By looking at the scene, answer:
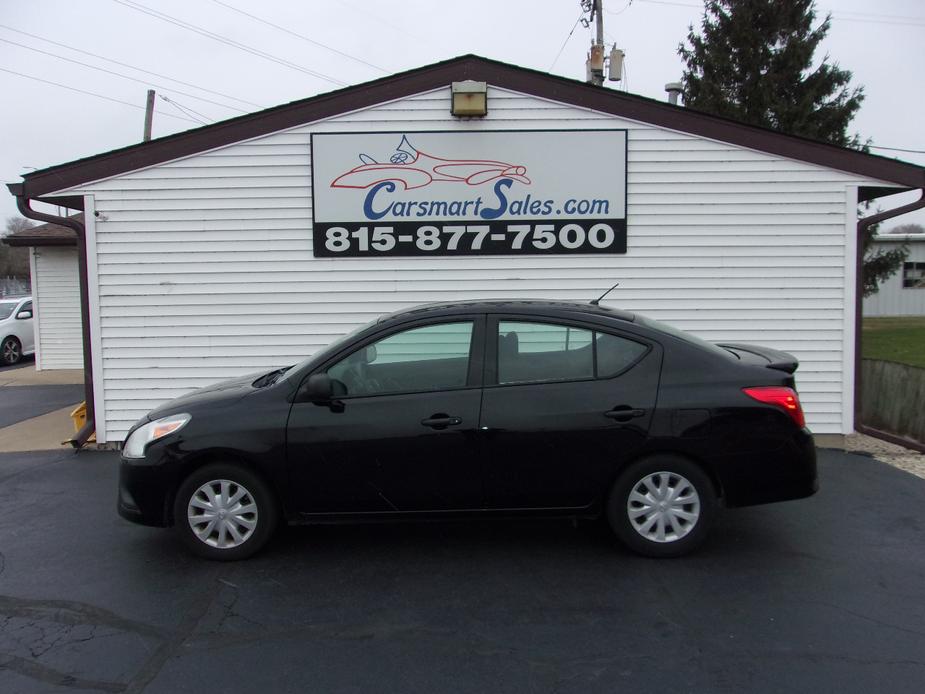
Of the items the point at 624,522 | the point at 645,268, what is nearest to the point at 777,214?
the point at 645,268

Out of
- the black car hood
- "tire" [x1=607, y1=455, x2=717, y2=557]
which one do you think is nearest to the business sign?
the black car hood

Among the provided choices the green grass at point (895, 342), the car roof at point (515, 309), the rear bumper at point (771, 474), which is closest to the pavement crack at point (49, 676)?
the car roof at point (515, 309)

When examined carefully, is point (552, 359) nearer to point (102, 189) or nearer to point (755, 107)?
point (102, 189)

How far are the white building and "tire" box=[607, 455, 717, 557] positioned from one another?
3619 millimetres

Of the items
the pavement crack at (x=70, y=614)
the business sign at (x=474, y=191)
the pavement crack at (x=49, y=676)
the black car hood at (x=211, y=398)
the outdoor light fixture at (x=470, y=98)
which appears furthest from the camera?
the business sign at (x=474, y=191)

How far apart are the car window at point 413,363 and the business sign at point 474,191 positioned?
325 centimetres

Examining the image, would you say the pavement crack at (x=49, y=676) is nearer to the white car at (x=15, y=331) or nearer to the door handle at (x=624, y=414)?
the door handle at (x=624, y=414)

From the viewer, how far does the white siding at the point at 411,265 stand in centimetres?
780

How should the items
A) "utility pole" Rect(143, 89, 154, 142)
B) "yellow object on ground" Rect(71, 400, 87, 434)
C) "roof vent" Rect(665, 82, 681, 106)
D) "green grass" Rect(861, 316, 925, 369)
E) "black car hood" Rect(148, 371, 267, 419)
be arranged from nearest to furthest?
"black car hood" Rect(148, 371, 267, 419)
"yellow object on ground" Rect(71, 400, 87, 434)
"roof vent" Rect(665, 82, 681, 106)
"green grass" Rect(861, 316, 925, 369)
"utility pole" Rect(143, 89, 154, 142)

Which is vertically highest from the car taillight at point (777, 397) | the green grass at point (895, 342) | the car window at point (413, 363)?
the car window at point (413, 363)

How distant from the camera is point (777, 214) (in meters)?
7.81

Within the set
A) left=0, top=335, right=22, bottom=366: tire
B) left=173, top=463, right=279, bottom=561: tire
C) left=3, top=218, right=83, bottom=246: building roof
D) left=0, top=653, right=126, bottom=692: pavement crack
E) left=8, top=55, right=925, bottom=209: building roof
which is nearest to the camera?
left=0, top=653, right=126, bottom=692: pavement crack

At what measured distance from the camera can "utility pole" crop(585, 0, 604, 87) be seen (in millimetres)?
15312

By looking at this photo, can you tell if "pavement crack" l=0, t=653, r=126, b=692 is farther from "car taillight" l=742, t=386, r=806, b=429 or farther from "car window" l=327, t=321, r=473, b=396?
"car taillight" l=742, t=386, r=806, b=429
